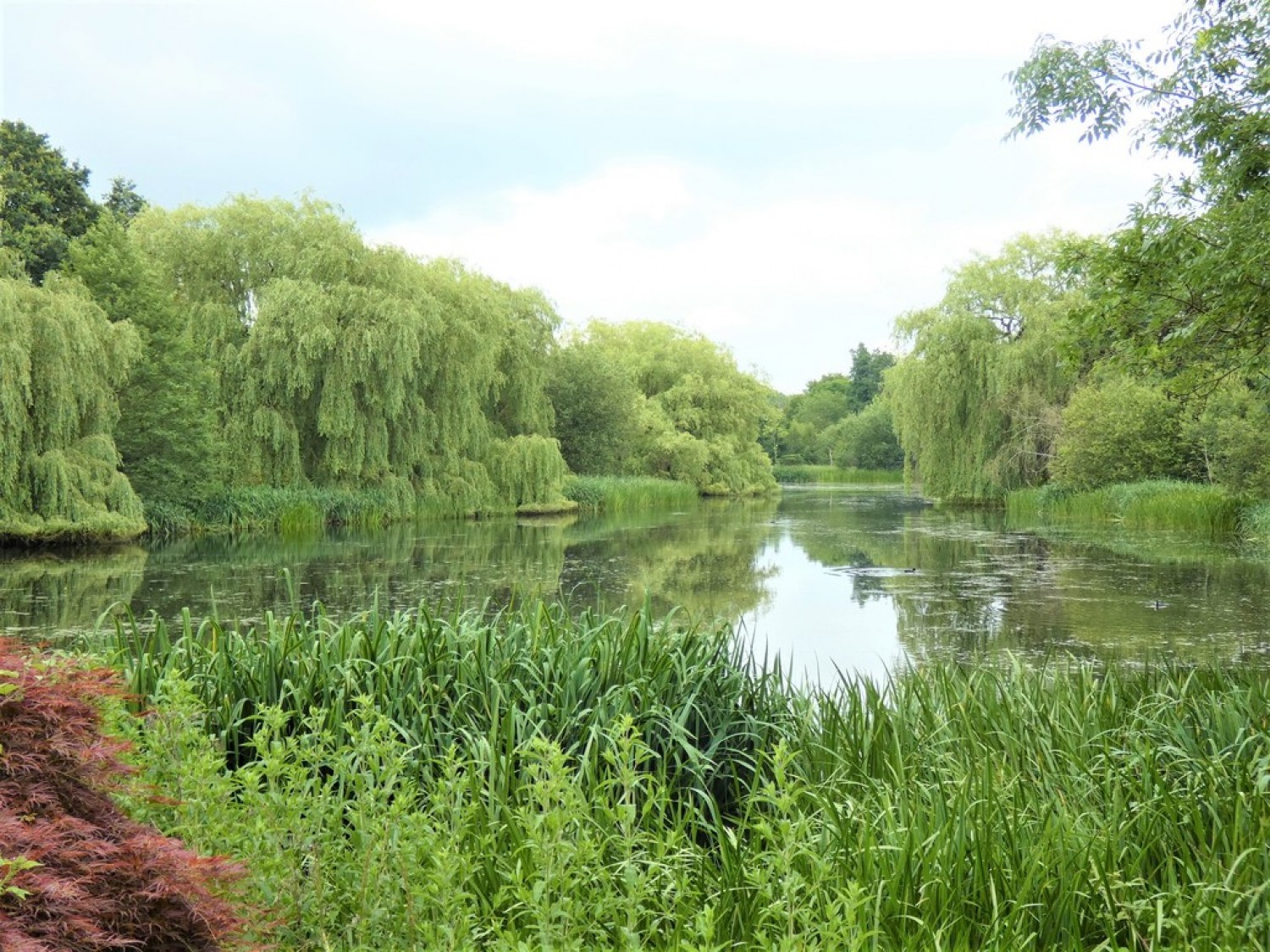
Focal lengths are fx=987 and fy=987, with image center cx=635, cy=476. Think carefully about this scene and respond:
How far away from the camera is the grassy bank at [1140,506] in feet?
58.1

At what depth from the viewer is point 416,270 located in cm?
2239

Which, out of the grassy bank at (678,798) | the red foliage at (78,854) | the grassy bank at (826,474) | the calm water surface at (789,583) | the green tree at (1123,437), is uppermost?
the green tree at (1123,437)

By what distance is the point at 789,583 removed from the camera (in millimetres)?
12750

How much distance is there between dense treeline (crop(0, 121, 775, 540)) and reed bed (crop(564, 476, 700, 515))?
2.19m

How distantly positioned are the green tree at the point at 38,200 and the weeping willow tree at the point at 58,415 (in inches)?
305

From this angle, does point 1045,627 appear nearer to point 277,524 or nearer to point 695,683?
point 695,683

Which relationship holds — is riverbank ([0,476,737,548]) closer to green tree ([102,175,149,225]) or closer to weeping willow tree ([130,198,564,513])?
weeping willow tree ([130,198,564,513])

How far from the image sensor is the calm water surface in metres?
8.37

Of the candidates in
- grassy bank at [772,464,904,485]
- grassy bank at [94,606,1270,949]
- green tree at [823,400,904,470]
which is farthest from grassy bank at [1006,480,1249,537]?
green tree at [823,400,904,470]

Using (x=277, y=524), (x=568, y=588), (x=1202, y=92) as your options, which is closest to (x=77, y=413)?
(x=277, y=524)

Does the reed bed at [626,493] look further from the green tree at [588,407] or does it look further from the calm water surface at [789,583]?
the calm water surface at [789,583]

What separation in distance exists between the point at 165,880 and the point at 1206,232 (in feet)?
18.9

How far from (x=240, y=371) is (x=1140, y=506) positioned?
60.1 ft

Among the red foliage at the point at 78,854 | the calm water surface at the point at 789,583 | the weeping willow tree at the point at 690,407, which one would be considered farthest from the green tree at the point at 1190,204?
the weeping willow tree at the point at 690,407
